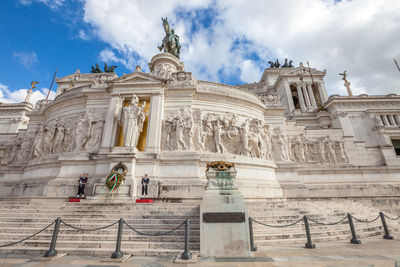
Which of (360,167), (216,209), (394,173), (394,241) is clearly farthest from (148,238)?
(394,173)

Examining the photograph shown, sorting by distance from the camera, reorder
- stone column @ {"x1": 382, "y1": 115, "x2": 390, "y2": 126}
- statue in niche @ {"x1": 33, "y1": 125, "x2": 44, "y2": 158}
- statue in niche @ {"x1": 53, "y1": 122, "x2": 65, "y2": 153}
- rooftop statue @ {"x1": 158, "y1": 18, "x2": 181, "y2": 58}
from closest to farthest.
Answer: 1. statue in niche @ {"x1": 53, "y1": 122, "x2": 65, "y2": 153}
2. statue in niche @ {"x1": 33, "y1": 125, "x2": 44, "y2": 158}
3. rooftop statue @ {"x1": 158, "y1": 18, "x2": 181, "y2": 58}
4. stone column @ {"x1": 382, "y1": 115, "x2": 390, "y2": 126}

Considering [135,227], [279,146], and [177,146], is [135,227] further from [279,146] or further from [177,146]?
[279,146]

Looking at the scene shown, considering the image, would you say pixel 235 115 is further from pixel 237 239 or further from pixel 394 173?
pixel 394 173

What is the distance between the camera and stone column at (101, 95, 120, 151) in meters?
14.4

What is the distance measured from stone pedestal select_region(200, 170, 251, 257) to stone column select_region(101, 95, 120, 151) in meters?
10.5

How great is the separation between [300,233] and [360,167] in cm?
1786

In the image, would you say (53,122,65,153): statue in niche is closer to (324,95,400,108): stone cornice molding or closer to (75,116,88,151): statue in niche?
(75,116,88,151): statue in niche

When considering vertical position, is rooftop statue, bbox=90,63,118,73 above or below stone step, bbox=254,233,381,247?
above

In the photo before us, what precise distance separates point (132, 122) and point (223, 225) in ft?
35.0

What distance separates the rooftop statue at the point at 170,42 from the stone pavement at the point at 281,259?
26323mm

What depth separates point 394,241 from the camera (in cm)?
748

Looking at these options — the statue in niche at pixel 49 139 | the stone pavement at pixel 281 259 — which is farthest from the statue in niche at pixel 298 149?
the statue in niche at pixel 49 139

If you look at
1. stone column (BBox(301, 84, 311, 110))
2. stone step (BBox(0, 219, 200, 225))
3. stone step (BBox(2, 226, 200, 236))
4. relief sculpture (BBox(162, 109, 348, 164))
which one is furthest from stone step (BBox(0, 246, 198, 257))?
stone column (BBox(301, 84, 311, 110))

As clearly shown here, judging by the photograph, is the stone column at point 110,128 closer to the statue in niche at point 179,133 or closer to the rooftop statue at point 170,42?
the statue in niche at point 179,133
